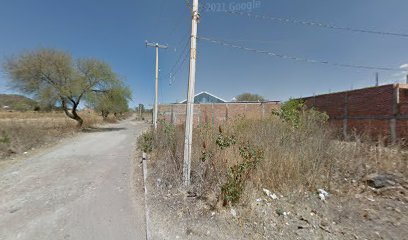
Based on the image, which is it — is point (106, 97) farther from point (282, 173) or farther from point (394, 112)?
point (394, 112)

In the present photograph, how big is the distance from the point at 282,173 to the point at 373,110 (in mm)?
9514

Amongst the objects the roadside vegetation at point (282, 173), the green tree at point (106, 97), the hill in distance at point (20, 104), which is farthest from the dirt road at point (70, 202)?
the hill in distance at point (20, 104)

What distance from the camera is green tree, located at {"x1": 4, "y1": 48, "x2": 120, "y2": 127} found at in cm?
1688

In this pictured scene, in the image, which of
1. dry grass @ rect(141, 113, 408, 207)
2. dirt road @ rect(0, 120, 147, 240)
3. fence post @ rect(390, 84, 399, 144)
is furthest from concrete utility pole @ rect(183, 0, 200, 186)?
fence post @ rect(390, 84, 399, 144)

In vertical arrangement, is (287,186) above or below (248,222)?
above

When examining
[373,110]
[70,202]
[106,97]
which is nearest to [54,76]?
[106,97]

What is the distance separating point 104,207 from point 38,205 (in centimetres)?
140

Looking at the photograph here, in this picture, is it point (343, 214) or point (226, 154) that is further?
point (226, 154)

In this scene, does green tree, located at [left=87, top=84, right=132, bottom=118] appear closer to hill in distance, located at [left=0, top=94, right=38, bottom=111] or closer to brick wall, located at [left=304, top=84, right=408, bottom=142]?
hill in distance, located at [left=0, top=94, right=38, bottom=111]

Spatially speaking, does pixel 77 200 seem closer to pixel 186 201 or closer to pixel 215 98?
pixel 186 201

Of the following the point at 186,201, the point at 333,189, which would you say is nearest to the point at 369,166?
the point at 333,189

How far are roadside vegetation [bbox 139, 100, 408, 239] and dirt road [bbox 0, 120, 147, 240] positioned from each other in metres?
1.17

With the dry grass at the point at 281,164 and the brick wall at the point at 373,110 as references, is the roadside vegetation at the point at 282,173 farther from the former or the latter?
the brick wall at the point at 373,110

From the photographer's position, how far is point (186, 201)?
4.18 m
